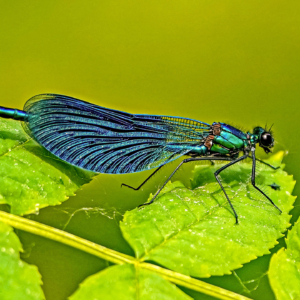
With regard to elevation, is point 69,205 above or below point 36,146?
below

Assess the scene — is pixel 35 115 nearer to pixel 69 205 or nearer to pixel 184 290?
pixel 69 205

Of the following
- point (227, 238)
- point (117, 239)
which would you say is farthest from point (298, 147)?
point (117, 239)

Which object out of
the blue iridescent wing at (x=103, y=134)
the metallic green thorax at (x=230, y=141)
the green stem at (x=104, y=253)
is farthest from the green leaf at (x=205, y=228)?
the metallic green thorax at (x=230, y=141)

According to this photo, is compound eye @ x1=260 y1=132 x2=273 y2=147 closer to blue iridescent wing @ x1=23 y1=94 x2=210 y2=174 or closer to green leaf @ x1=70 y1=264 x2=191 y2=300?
blue iridescent wing @ x1=23 y1=94 x2=210 y2=174

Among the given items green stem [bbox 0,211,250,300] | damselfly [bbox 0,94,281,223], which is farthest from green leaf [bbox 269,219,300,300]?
damselfly [bbox 0,94,281,223]

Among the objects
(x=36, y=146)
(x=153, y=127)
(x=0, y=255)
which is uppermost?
(x=153, y=127)

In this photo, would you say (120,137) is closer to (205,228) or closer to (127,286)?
(205,228)

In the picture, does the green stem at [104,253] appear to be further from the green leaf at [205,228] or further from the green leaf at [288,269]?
the green leaf at [288,269]
